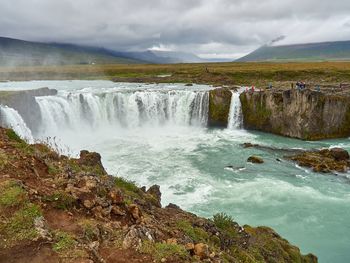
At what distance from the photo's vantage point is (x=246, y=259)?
8.94 metres

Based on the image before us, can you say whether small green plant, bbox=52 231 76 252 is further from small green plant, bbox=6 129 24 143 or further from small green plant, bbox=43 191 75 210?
small green plant, bbox=6 129 24 143

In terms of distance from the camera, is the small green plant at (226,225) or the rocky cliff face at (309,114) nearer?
the small green plant at (226,225)

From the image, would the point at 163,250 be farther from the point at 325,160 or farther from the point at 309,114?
the point at 309,114

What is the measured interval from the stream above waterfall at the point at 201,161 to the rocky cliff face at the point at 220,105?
703 millimetres

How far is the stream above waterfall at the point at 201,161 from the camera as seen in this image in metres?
17.9

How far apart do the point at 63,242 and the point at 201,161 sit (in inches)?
864

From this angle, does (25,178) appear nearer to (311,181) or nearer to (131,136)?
(311,181)

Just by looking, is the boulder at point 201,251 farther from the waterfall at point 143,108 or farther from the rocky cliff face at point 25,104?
the waterfall at point 143,108

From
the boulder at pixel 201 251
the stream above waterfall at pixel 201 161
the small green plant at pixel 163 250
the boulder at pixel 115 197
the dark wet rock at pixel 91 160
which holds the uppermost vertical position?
the boulder at pixel 115 197

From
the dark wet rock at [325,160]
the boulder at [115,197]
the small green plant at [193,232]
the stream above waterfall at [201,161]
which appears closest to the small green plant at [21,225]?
the boulder at [115,197]

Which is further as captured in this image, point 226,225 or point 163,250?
point 226,225

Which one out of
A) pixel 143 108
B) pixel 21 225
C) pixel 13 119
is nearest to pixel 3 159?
pixel 21 225

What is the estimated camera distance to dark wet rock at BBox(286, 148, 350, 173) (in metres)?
25.0

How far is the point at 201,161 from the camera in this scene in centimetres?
2773
